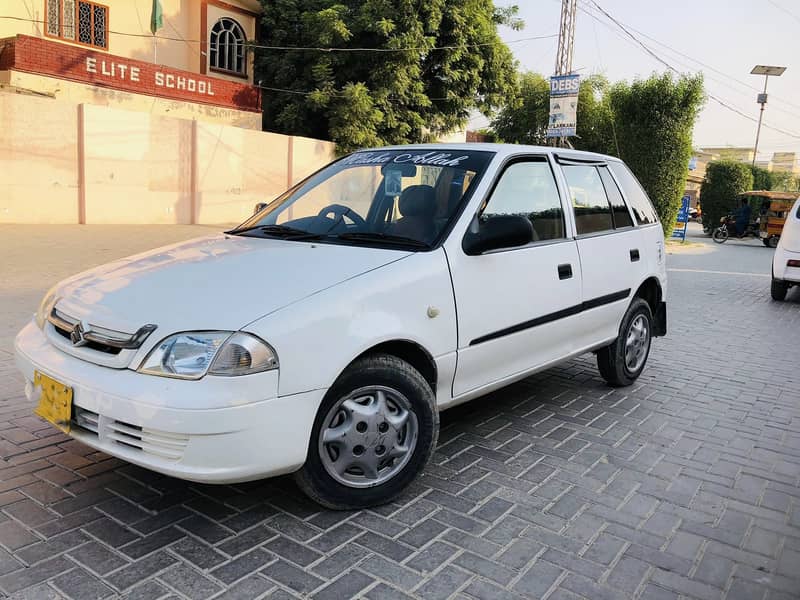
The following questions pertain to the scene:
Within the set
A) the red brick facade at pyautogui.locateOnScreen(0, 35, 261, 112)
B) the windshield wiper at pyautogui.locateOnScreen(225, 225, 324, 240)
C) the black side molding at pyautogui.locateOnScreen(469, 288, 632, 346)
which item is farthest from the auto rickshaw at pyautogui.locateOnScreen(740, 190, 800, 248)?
the windshield wiper at pyautogui.locateOnScreen(225, 225, 324, 240)

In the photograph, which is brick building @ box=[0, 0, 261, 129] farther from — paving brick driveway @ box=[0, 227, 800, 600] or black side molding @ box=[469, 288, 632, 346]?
black side molding @ box=[469, 288, 632, 346]

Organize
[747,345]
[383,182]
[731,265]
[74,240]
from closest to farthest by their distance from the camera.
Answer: [383,182] < [747,345] < [74,240] < [731,265]

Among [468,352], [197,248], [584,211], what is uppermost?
[584,211]

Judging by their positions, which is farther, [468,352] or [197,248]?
[197,248]

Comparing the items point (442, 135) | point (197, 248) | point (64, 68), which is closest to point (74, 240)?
point (64, 68)

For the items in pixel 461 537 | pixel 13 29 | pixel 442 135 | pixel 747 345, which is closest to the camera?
pixel 461 537

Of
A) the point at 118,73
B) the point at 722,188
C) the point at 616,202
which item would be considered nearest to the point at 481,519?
the point at 616,202

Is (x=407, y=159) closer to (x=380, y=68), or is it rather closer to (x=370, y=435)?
(x=370, y=435)

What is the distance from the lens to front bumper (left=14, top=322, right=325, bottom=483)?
8.79ft

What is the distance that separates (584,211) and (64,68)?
1771 centimetres

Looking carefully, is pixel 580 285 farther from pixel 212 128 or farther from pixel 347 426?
pixel 212 128

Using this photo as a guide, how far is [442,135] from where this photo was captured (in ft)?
90.1

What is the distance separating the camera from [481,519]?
323 cm

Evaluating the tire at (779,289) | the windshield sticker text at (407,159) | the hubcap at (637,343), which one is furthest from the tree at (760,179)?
the windshield sticker text at (407,159)
